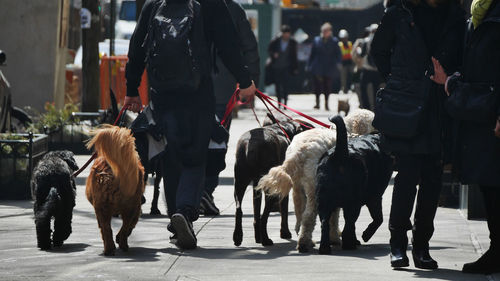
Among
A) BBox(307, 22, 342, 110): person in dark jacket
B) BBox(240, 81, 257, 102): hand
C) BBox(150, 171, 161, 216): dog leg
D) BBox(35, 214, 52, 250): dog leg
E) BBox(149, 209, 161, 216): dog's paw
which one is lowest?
BBox(307, 22, 342, 110): person in dark jacket

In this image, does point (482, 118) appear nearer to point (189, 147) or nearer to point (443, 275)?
point (443, 275)

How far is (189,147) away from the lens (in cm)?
780

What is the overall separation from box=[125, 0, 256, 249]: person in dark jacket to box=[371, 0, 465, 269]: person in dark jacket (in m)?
1.27

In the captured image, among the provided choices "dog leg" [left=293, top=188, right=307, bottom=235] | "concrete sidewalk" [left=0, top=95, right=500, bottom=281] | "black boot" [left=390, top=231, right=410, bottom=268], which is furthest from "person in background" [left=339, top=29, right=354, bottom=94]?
"black boot" [left=390, top=231, right=410, bottom=268]

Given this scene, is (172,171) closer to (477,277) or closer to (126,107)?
(126,107)

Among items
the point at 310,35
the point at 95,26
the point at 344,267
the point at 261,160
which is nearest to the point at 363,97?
the point at 95,26

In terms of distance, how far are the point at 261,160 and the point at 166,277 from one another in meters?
1.82

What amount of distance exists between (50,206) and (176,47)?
4.63 ft

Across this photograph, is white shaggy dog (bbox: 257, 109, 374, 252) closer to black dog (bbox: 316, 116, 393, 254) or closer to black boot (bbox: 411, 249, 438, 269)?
black dog (bbox: 316, 116, 393, 254)

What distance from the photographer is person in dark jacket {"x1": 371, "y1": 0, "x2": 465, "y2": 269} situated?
673cm

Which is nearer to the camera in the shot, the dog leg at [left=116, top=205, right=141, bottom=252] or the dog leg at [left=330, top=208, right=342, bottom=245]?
the dog leg at [left=116, top=205, right=141, bottom=252]

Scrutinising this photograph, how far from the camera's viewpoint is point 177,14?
301 inches

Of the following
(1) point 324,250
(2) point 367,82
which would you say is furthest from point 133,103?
(2) point 367,82

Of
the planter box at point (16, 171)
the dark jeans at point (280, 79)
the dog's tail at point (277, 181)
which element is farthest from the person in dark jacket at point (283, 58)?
the dog's tail at point (277, 181)
